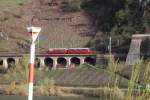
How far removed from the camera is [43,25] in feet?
380

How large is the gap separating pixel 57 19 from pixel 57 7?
21.8 ft

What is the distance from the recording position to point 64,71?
71.2 m

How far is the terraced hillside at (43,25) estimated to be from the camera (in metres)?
108

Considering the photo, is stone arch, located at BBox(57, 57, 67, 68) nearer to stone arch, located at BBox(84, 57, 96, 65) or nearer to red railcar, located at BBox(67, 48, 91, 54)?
red railcar, located at BBox(67, 48, 91, 54)

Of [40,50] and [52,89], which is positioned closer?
[52,89]

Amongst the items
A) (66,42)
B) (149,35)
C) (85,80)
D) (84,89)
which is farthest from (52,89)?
(66,42)

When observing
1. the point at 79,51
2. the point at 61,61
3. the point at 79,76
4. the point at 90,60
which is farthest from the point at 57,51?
the point at 79,76

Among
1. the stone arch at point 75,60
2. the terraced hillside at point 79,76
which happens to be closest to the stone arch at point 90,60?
the stone arch at point 75,60

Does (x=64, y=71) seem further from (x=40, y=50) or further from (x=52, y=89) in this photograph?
(x=40, y=50)

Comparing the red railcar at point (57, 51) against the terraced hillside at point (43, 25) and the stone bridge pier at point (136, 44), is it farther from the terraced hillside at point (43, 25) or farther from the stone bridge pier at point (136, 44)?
the stone bridge pier at point (136, 44)

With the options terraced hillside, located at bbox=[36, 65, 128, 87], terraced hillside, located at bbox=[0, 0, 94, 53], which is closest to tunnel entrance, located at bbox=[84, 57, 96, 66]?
terraced hillside, located at bbox=[0, 0, 94, 53]

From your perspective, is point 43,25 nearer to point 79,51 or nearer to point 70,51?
point 70,51

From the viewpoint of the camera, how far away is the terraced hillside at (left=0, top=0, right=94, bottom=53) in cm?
10750

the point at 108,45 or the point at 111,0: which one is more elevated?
the point at 111,0
